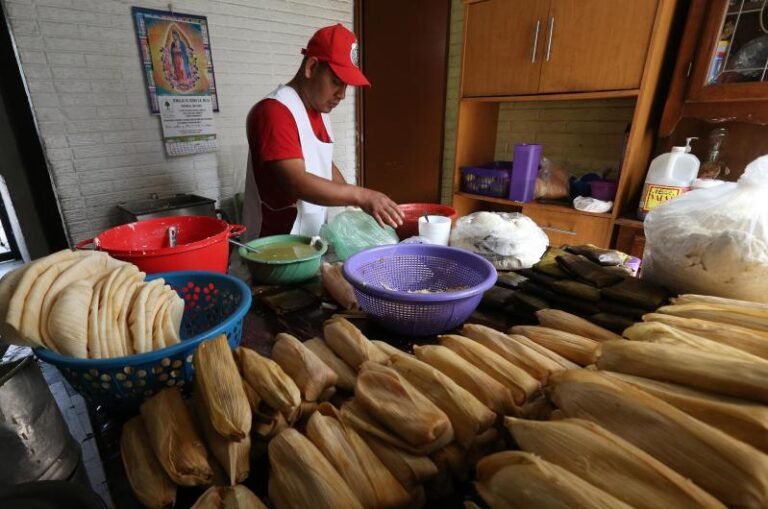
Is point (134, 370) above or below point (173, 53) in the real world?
below

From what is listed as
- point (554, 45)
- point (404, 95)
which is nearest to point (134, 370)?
point (554, 45)

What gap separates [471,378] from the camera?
2.30 ft

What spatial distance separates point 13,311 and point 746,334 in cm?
132

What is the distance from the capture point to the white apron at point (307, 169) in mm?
2016

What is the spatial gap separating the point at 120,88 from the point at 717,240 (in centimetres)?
357

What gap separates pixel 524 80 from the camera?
301 cm

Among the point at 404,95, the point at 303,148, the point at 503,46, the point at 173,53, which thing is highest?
the point at 503,46

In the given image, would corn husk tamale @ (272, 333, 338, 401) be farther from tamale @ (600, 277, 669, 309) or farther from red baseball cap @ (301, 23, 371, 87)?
red baseball cap @ (301, 23, 371, 87)

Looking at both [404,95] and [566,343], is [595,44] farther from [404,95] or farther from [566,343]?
[566,343]

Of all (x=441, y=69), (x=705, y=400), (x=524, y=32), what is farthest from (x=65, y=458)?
(x=441, y=69)

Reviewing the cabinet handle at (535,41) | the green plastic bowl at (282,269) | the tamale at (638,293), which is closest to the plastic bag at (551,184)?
the cabinet handle at (535,41)

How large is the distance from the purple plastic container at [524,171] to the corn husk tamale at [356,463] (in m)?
2.84

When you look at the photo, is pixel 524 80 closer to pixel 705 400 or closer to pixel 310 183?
pixel 310 183

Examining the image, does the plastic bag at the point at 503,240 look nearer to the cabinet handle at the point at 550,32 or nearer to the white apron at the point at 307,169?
the white apron at the point at 307,169
